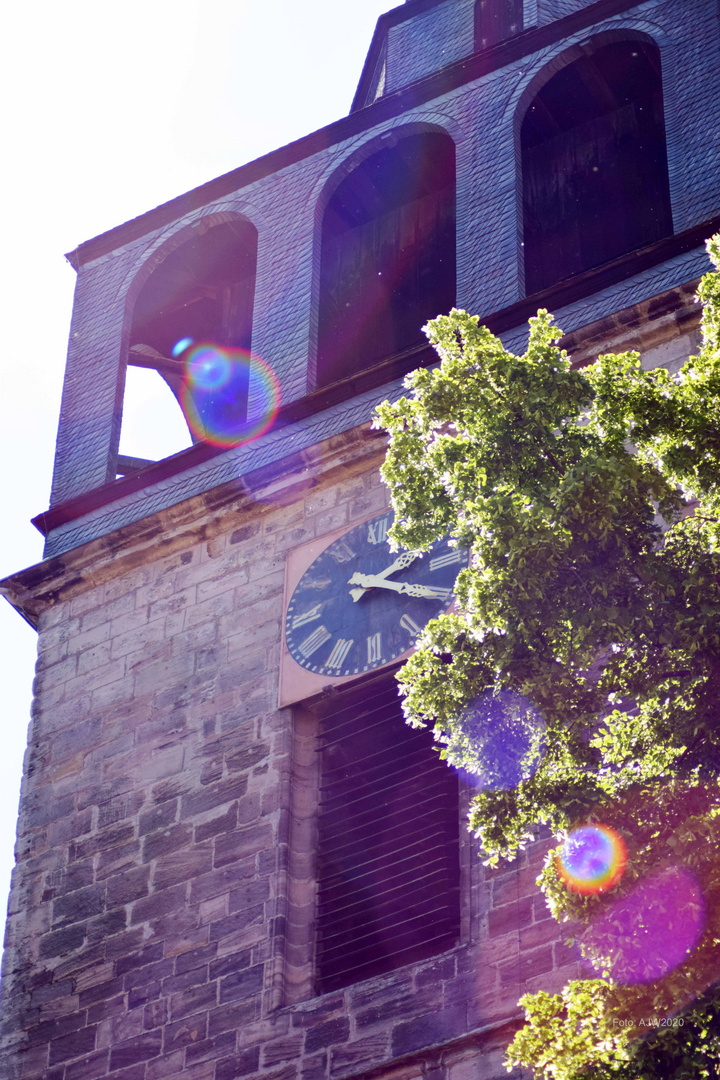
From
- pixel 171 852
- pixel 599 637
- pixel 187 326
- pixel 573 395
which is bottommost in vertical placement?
pixel 599 637

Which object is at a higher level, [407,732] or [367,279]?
[367,279]

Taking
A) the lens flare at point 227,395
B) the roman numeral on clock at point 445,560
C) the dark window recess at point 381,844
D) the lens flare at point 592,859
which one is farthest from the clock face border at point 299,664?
the lens flare at point 592,859

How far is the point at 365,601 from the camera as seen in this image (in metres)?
15.1

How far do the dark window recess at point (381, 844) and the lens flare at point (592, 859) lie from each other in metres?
4.38

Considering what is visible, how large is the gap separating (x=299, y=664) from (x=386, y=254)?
4.58m

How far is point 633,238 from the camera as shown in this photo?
17.2 metres

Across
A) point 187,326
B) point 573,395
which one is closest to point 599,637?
point 573,395

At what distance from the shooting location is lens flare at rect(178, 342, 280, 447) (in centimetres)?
1714

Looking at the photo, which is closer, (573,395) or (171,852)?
(573,395)

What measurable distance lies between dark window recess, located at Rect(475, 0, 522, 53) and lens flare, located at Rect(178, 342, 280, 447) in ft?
11.2

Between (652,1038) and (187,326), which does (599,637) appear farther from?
(187,326)

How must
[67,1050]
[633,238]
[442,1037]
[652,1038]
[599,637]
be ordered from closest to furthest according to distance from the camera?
[652,1038]
[599,637]
[442,1037]
[67,1050]
[633,238]

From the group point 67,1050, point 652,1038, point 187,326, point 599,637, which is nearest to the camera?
point 652,1038

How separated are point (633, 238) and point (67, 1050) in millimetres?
7053
